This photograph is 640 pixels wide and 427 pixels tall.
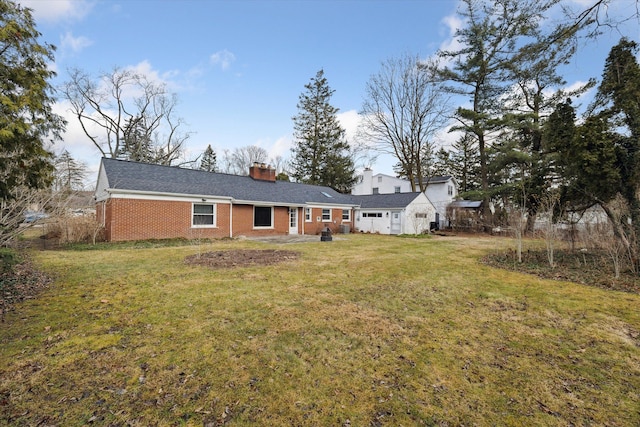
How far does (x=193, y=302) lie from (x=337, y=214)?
18.8 metres

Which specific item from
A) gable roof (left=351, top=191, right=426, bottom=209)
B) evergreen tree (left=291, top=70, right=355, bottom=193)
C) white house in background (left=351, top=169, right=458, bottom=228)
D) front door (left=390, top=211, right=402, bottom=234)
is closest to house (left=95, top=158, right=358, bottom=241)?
gable roof (left=351, top=191, right=426, bottom=209)

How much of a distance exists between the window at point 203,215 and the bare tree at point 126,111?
1934cm

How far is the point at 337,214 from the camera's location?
926 inches

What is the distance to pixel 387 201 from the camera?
2392cm

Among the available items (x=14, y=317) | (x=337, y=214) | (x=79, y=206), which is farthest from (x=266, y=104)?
(x=14, y=317)

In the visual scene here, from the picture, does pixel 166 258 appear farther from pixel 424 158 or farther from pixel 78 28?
pixel 424 158

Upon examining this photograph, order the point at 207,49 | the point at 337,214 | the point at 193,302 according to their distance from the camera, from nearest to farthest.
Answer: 1. the point at 193,302
2. the point at 207,49
3. the point at 337,214

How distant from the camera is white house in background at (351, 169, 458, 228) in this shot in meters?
30.9

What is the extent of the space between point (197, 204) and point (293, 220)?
7058mm

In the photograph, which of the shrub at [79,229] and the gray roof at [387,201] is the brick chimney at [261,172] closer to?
the gray roof at [387,201]

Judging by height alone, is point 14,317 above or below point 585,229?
below

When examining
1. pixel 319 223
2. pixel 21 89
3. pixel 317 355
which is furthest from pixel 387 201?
pixel 21 89

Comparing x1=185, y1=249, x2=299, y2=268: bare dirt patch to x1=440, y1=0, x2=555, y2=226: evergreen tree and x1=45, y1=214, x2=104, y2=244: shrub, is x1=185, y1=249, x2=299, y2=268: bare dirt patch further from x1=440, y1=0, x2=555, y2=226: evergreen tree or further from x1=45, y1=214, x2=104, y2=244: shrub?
x1=440, y1=0, x2=555, y2=226: evergreen tree

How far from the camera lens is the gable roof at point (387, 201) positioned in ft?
74.5
